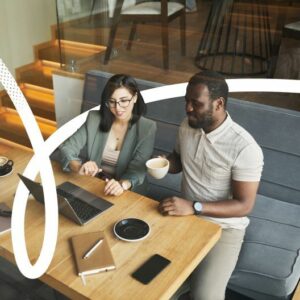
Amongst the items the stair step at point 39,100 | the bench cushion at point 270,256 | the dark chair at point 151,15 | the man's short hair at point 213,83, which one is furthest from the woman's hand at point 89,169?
the dark chair at point 151,15

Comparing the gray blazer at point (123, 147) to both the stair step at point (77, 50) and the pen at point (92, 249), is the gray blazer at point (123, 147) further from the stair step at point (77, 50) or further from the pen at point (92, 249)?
the stair step at point (77, 50)

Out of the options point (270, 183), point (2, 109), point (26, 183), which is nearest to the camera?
point (26, 183)

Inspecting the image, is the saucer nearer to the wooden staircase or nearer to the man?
the man

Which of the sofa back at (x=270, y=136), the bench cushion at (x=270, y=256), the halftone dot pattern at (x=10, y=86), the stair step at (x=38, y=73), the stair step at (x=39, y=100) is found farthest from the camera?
the stair step at (x=38, y=73)

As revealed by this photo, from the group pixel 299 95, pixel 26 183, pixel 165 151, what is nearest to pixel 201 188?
pixel 165 151

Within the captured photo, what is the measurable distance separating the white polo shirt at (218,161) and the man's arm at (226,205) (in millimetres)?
33

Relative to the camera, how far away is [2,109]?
2.66m

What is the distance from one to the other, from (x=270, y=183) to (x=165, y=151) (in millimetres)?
583

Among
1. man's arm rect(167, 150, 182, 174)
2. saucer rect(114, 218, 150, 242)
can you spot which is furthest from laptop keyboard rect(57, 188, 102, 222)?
man's arm rect(167, 150, 182, 174)

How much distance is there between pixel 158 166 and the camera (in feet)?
4.35

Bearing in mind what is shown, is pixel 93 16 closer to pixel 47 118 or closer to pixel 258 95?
pixel 47 118

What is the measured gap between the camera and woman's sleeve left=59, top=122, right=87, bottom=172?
1441 millimetres

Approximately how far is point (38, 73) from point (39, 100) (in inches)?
18.6

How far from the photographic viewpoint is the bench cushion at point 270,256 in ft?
4.70
